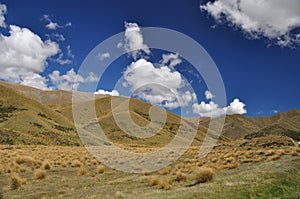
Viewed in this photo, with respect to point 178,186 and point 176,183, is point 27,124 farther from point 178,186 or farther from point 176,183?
point 178,186

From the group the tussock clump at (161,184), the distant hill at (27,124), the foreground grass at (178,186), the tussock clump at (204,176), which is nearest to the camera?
A: the foreground grass at (178,186)

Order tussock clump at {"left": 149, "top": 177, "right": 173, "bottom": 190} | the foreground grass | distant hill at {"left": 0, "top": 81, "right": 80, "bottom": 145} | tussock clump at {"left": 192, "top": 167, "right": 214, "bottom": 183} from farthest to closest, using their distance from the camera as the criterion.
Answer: distant hill at {"left": 0, "top": 81, "right": 80, "bottom": 145} → tussock clump at {"left": 192, "top": 167, "right": 214, "bottom": 183} → tussock clump at {"left": 149, "top": 177, "right": 173, "bottom": 190} → the foreground grass

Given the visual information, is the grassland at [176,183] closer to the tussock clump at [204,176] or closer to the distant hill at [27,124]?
the tussock clump at [204,176]

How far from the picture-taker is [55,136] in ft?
301

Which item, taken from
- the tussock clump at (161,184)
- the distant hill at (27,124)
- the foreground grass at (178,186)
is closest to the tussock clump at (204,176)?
the foreground grass at (178,186)

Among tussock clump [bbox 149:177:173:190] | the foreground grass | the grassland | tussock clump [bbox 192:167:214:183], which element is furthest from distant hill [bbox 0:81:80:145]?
tussock clump [bbox 192:167:214:183]

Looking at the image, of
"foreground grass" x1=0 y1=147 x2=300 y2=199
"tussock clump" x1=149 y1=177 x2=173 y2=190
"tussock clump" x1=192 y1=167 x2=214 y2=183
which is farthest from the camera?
"tussock clump" x1=192 y1=167 x2=214 y2=183

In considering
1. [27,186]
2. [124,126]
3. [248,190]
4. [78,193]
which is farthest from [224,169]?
[124,126]

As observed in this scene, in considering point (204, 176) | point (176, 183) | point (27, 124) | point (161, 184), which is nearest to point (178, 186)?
point (161, 184)

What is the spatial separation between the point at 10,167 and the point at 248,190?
20022mm

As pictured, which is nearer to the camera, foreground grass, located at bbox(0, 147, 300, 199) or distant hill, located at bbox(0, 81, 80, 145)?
foreground grass, located at bbox(0, 147, 300, 199)

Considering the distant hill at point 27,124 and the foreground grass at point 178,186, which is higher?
the distant hill at point 27,124

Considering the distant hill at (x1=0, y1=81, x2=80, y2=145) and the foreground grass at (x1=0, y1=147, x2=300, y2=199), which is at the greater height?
the distant hill at (x1=0, y1=81, x2=80, y2=145)

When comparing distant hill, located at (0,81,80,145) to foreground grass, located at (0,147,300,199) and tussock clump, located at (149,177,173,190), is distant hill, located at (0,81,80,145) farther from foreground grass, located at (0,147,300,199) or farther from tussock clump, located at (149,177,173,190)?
tussock clump, located at (149,177,173,190)
